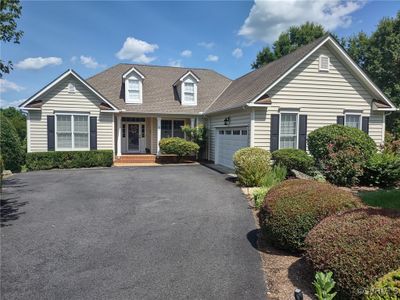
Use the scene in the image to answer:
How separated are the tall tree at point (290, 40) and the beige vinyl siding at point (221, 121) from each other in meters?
19.8

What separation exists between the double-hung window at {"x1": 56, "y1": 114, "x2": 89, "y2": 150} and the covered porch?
2.88 meters

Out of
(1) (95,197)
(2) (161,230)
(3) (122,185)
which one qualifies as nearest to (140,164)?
(3) (122,185)

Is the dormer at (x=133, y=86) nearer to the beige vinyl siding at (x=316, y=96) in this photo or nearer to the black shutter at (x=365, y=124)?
the beige vinyl siding at (x=316, y=96)

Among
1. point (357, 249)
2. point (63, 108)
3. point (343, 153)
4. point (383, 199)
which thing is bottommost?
point (383, 199)

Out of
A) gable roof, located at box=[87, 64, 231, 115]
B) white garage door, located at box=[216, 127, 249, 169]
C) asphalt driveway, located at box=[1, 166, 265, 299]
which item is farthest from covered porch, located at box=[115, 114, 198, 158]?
A: asphalt driveway, located at box=[1, 166, 265, 299]

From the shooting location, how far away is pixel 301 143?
13.8m

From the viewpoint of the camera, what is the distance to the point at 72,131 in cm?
1653

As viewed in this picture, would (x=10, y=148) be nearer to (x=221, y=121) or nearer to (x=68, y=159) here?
(x=68, y=159)

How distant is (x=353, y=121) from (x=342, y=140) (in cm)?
459

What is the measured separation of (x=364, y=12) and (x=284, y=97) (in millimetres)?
5919

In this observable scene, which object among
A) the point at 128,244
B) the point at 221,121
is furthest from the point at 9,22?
the point at 221,121

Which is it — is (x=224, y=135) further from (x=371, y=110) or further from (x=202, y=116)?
(x=371, y=110)

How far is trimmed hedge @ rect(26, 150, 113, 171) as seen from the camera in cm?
1561

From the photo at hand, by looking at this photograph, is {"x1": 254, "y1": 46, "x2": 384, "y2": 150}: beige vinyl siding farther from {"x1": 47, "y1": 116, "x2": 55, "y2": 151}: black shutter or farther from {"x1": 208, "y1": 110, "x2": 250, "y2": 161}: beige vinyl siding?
{"x1": 47, "y1": 116, "x2": 55, "y2": 151}: black shutter
